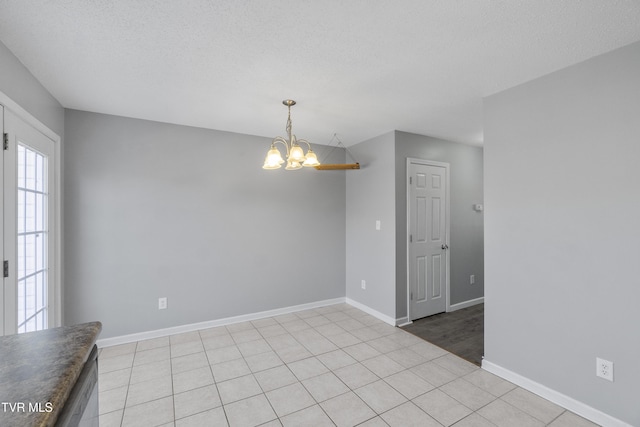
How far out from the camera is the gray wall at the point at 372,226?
366 cm

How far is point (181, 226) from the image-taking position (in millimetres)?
3355

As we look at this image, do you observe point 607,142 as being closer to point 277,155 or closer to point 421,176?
point 421,176

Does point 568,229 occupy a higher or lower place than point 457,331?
higher

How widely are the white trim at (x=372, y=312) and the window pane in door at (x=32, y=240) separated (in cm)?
345

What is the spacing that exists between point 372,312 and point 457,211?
190 cm

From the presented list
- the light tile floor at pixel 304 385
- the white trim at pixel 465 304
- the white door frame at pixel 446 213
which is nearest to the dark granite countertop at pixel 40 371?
the light tile floor at pixel 304 385

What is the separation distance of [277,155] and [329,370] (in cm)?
194

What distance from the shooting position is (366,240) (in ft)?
13.4

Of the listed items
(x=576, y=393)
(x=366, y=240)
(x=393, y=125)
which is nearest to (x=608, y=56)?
(x=393, y=125)

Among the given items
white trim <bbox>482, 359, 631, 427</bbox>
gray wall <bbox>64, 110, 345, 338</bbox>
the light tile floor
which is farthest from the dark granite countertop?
white trim <bbox>482, 359, 631, 427</bbox>

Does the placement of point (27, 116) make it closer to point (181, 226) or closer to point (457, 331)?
point (181, 226)

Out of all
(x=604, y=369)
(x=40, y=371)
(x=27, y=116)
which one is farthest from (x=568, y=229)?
(x=27, y=116)

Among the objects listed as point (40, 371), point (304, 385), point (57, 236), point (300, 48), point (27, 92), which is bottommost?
point (304, 385)

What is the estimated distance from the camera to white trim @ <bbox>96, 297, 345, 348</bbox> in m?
3.05
